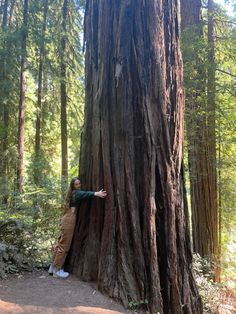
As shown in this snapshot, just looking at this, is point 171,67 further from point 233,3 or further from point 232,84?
point 233,3

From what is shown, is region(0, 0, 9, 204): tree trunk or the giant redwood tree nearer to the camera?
the giant redwood tree

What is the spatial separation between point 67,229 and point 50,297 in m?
1.21

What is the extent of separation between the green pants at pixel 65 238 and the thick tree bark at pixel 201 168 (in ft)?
13.6

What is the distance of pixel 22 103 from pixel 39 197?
6134mm

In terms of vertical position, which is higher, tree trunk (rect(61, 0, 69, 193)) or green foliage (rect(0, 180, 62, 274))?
tree trunk (rect(61, 0, 69, 193))

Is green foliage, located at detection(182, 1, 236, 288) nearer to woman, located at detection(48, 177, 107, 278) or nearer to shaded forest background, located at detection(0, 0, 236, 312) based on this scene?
shaded forest background, located at detection(0, 0, 236, 312)

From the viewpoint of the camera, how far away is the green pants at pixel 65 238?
556cm

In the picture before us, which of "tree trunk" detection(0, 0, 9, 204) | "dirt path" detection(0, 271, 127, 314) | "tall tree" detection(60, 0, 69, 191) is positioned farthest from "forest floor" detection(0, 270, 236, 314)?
"tree trunk" detection(0, 0, 9, 204)

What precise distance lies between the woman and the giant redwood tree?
0.12 metres

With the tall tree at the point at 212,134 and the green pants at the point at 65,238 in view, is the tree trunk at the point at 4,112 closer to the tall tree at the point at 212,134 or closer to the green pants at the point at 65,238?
the tall tree at the point at 212,134

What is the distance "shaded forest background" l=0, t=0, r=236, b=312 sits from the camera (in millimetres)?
8180

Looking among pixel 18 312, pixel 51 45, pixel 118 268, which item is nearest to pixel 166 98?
pixel 118 268

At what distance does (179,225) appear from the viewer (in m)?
5.42

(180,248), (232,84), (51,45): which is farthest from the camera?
(51,45)
